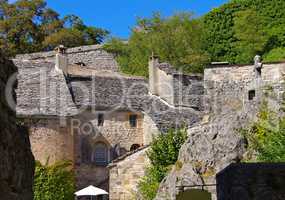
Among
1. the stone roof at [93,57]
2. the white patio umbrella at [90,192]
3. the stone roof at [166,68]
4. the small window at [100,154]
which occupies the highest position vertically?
the stone roof at [93,57]

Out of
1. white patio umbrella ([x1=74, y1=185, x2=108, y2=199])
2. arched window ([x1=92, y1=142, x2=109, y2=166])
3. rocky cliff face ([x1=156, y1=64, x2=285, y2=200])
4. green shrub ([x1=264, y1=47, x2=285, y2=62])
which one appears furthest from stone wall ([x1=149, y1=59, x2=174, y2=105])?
rocky cliff face ([x1=156, y1=64, x2=285, y2=200])

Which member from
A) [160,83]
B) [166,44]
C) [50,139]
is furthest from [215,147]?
[166,44]

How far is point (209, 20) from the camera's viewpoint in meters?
57.6

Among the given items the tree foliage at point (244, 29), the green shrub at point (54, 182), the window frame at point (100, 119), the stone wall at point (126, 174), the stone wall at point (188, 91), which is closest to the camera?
the stone wall at point (126, 174)

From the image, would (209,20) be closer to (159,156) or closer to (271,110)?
(159,156)

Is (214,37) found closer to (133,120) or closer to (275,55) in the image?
(275,55)

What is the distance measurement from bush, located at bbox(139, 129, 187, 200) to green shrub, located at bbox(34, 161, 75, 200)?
16.5ft

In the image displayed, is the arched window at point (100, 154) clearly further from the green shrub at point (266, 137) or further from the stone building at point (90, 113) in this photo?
the green shrub at point (266, 137)

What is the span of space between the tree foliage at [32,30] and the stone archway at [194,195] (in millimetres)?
37058

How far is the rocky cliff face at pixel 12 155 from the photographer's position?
9.84 m

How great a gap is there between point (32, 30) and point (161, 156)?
108ft

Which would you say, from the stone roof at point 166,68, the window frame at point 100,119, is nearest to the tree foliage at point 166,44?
the stone roof at point 166,68

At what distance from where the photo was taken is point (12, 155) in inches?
402

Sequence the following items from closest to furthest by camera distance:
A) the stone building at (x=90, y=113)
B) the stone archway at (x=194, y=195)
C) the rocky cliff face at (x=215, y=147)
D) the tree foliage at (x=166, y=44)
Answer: the stone archway at (x=194, y=195)
the rocky cliff face at (x=215, y=147)
the stone building at (x=90, y=113)
the tree foliage at (x=166, y=44)
